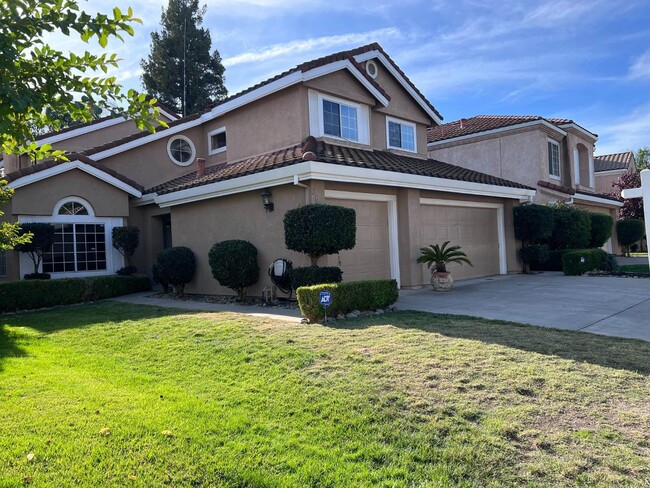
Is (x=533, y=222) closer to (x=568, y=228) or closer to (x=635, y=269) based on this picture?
(x=568, y=228)

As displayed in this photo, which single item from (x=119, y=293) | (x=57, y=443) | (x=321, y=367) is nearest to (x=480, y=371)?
(x=321, y=367)

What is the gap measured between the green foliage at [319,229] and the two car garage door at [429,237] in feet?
4.76

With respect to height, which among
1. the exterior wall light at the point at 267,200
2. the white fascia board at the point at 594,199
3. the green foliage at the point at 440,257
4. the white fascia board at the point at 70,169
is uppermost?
the white fascia board at the point at 70,169

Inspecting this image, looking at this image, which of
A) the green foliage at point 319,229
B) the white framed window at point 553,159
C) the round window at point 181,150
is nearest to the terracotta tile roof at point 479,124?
the white framed window at point 553,159

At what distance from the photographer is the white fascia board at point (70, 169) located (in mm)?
14438

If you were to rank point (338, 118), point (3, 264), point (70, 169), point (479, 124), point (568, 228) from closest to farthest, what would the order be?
point (338, 118) → point (3, 264) → point (70, 169) → point (568, 228) → point (479, 124)

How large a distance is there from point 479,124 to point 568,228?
25.3ft

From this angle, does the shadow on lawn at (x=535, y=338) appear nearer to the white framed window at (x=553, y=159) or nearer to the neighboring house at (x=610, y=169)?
the white framed window at (x=553, y=159)

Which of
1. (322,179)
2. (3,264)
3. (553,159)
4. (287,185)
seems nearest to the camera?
(322,179)

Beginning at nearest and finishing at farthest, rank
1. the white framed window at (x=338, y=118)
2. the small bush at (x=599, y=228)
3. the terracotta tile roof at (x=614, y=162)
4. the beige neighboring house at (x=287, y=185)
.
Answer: the beige neighboring house at (x=287, y=185) → the white framed window at (x=338, y=118) → the small bush at (x=599, y=228) → the terracotta tile roof at (x=614, y=162)

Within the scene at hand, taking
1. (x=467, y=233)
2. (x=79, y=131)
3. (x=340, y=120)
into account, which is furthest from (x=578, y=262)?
(x=79, y=131)

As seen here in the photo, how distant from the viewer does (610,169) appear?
1410 inches

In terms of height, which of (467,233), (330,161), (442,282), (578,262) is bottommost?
(442,282)

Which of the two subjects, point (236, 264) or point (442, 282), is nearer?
point (236, 264)
